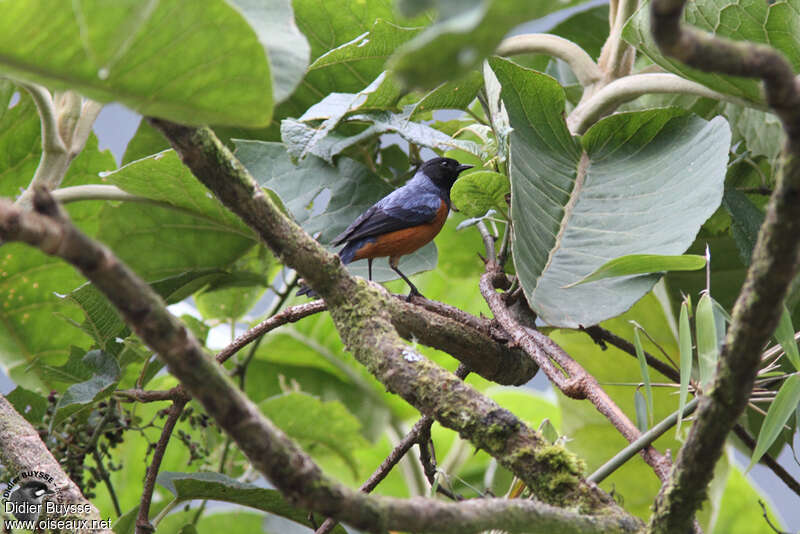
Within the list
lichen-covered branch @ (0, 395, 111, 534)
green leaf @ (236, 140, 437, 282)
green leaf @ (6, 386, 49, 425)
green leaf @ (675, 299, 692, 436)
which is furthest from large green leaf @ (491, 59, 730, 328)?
green leaf @ (6, 386, 49, 425)

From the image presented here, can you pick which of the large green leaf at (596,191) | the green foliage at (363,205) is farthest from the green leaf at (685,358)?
the large green leaf at (596,191)

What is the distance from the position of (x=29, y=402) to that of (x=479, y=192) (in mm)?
1003

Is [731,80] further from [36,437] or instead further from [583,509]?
[36,437]

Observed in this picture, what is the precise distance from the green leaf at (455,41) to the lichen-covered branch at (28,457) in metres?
0.77

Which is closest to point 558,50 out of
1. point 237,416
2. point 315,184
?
point 315,184

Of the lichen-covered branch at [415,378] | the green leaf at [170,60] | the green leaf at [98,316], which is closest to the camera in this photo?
the green leaf at [170,60]

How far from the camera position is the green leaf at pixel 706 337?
75 centimetres

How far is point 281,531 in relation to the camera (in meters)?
1.28

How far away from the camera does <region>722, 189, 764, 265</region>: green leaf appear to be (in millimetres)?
1338

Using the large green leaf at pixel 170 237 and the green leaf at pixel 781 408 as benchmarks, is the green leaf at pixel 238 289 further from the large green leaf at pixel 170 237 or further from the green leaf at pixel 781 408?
the green leaf at pixel 781 408

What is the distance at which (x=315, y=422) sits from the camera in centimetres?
179

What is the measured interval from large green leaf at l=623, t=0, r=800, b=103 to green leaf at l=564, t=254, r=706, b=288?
0.50 m

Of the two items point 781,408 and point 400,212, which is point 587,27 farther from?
point 781,408

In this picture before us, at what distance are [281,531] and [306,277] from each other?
691mm
